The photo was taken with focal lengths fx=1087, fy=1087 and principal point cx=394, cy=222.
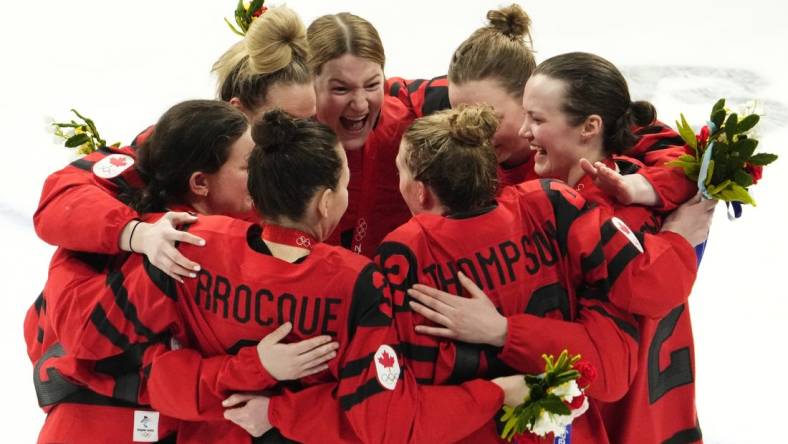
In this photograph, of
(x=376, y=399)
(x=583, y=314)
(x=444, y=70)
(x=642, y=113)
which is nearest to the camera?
(x=376, y=399)

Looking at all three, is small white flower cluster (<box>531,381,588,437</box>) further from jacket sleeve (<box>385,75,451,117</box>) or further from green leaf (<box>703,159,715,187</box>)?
jacket sleeve (<box>385,75,451,117</box>)

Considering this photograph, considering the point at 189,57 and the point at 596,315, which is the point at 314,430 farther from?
the point at 189,57

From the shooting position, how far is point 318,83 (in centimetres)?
301

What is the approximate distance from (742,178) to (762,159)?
6 centimetres

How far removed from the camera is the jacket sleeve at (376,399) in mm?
2152

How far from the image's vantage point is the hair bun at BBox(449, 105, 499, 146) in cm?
228

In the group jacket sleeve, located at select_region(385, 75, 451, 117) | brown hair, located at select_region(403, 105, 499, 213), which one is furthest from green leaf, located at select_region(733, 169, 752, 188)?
jacket sleeve, located at select_region(385, 75, 451, 117)

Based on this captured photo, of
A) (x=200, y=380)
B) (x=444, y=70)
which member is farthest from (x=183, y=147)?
(x=444, y=70)

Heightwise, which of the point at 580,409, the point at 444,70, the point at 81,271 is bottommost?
the point at 444,70

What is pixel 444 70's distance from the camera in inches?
217

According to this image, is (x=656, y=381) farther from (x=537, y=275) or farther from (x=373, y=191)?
(x=373, y=191)

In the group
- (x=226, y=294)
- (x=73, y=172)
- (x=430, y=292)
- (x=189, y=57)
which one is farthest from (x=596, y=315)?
(x=189, y=57)

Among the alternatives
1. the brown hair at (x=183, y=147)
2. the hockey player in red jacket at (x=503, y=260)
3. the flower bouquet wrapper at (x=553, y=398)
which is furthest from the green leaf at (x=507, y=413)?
the brown hair at (x=183, y=147)

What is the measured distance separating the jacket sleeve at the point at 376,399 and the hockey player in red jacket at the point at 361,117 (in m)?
0.92
